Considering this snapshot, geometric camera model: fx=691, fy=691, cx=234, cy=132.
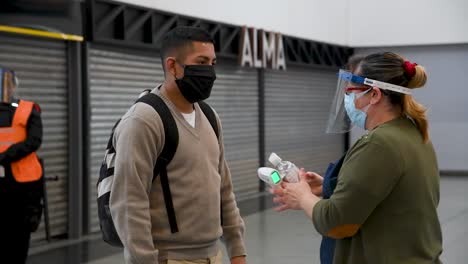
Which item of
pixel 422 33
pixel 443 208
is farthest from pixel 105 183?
pixel 422 33

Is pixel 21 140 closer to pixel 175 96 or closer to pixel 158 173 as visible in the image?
pixel 175 96

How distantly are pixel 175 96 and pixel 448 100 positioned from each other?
1531 centimetres

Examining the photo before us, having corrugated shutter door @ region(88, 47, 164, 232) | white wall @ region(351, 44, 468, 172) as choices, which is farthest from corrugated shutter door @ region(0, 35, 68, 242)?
white wall @ region(351, 44, 468, 172)

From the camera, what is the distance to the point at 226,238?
3.46 metres

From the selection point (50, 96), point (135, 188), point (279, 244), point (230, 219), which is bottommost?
point (279, 244)

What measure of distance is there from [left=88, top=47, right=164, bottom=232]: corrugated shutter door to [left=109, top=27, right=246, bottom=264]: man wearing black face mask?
5831 mm

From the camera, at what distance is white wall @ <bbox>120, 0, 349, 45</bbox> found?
11.3 meters

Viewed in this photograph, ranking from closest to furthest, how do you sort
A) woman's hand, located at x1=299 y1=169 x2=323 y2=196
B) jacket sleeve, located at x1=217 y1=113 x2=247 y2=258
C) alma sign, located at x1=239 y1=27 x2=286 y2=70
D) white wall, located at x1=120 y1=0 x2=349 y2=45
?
woman's hand, located at x1=299 y1=169 x2=323 y2=196, jacket sleeve, located at x1=217 y1=113 x2=247 y2=258, white wall, located at x1=120 y1=0 x2=349 y2=45, alma sign, located at x1=239 y1=27 x2=286 y2=70

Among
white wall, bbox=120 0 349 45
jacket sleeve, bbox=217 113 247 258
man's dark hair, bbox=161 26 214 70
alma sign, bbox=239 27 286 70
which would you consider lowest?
jacket sleeve, bbox=217 113 247 258

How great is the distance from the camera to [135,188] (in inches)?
109

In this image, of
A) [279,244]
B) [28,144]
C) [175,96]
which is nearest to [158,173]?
[175,96]

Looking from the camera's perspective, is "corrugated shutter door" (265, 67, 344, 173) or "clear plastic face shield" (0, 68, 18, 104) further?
"corrugated shutter door" (265, 67, 344, 173)

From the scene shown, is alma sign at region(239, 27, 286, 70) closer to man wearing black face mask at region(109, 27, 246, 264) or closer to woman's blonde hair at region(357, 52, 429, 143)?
man wearing black face mask at region(109, 27, 246, 264)

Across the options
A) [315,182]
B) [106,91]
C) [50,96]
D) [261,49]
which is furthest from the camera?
[261,49]
